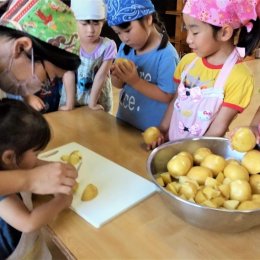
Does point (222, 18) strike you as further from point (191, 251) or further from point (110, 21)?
point (191, 251)

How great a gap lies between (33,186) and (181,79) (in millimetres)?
596

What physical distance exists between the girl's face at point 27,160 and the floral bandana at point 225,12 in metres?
0.55

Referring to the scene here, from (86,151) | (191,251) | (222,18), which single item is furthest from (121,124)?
(191,251)

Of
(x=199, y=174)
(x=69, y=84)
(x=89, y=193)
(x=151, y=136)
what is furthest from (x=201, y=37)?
(x=69, y=84)

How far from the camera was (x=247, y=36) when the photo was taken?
874 millimetres

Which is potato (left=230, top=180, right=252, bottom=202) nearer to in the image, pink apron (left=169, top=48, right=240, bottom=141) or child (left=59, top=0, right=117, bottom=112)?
pink apron (left=169, top=48, right=240, bottom=141)

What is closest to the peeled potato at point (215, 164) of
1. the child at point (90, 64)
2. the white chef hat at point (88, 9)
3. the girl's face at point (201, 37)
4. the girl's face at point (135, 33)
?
the girl's face at point (201, 37)

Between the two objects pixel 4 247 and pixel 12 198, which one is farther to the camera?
pixel 4 247

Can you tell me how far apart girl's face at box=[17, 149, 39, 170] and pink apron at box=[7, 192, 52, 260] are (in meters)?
0.06

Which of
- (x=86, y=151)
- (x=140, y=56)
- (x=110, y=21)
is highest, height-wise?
(x=110, y=21)

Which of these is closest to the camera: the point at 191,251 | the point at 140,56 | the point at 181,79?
the point at 191,251

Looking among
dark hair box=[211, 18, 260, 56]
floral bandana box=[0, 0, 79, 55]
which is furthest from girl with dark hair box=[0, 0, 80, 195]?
dark hair box=[211, 18, 260, 56]

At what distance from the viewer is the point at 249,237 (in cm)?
59

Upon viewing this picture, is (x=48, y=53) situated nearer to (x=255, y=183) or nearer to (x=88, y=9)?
(x=255, y=183)
